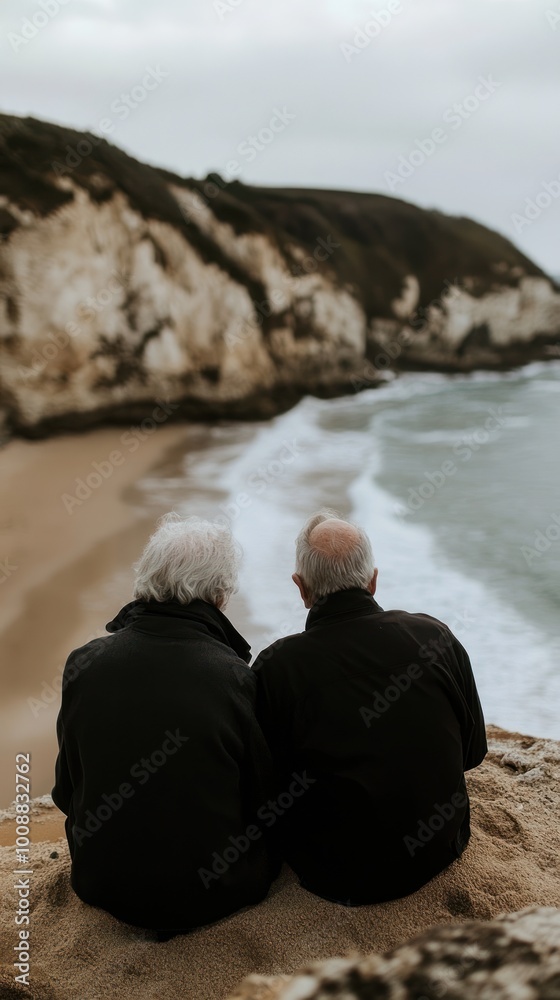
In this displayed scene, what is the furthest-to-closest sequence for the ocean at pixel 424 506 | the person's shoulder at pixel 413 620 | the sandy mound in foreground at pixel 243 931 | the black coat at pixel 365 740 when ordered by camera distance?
the ocean at pixel 424 506 → the person's shoulder at pixel 413 620 → the black coat at pixel 365 740 → the sandy mound in foreground at pixel 243 931

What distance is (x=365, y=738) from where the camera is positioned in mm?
2596

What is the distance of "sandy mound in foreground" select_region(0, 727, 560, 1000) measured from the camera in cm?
246

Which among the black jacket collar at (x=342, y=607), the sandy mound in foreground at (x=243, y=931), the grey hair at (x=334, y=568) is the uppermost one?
the grey hair at (x=334, y=568)

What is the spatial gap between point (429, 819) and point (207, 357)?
13573mm

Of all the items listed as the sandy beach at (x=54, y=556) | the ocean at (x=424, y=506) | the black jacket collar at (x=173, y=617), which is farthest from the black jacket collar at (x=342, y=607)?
the ocean at (x=424, y=506)

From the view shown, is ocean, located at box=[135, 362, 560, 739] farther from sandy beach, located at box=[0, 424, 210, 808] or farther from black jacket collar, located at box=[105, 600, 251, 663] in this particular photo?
black jacket collar, located at box=[105, 600, 251, 663]

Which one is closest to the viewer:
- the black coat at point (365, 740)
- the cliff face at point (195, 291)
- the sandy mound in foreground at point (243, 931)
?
the sandy mound in foreground at point (243, 931)

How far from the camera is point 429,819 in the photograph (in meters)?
2.68

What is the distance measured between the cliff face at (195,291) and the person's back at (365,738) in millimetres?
10372

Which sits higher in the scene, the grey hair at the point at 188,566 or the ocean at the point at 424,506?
the grey hair at the point at 188,566

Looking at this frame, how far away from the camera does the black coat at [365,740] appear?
2607 mm

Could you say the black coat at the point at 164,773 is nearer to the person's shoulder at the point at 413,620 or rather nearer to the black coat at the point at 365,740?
the black coat at the point at 365,740

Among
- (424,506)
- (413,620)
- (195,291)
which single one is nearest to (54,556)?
(424,506)

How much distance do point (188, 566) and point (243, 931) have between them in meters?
1.20
